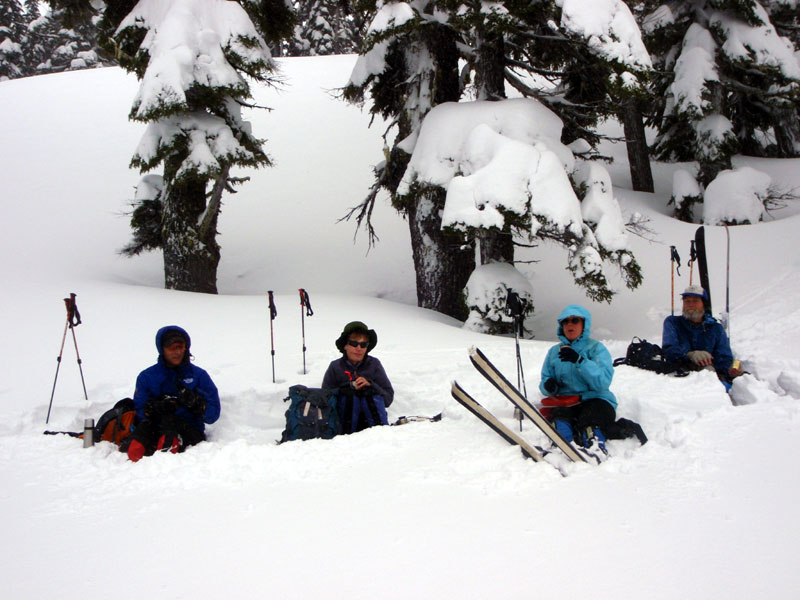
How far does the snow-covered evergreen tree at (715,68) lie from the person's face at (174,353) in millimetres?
12321

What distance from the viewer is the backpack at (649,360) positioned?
231 inches

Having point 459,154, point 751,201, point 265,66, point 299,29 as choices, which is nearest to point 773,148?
point 751,201

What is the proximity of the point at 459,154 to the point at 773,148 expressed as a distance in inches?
574

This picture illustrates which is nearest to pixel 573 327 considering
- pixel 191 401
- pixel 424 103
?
pixel 191 401

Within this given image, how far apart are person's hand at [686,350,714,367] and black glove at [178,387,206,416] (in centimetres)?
473

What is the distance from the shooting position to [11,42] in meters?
38.6

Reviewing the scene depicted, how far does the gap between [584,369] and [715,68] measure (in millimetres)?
11714

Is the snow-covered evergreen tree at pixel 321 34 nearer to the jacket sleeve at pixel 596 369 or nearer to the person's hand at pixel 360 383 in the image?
the person's hand at pixel 360 383

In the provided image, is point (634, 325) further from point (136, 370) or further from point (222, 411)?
point (136, 370)

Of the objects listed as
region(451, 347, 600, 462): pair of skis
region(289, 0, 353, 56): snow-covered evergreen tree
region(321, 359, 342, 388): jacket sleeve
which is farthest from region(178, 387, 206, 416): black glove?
region(289, 0, 353, 56): snow-covered evergreen tree

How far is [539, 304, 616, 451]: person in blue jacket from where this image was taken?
446cm

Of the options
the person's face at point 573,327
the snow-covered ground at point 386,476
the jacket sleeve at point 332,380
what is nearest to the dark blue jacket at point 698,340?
the snow-covered ground at point 386,476

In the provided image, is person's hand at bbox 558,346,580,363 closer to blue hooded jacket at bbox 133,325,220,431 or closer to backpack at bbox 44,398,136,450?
blue hooded jacket at bbox 133,325,220,431

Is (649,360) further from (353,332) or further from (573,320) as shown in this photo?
(353,332)
